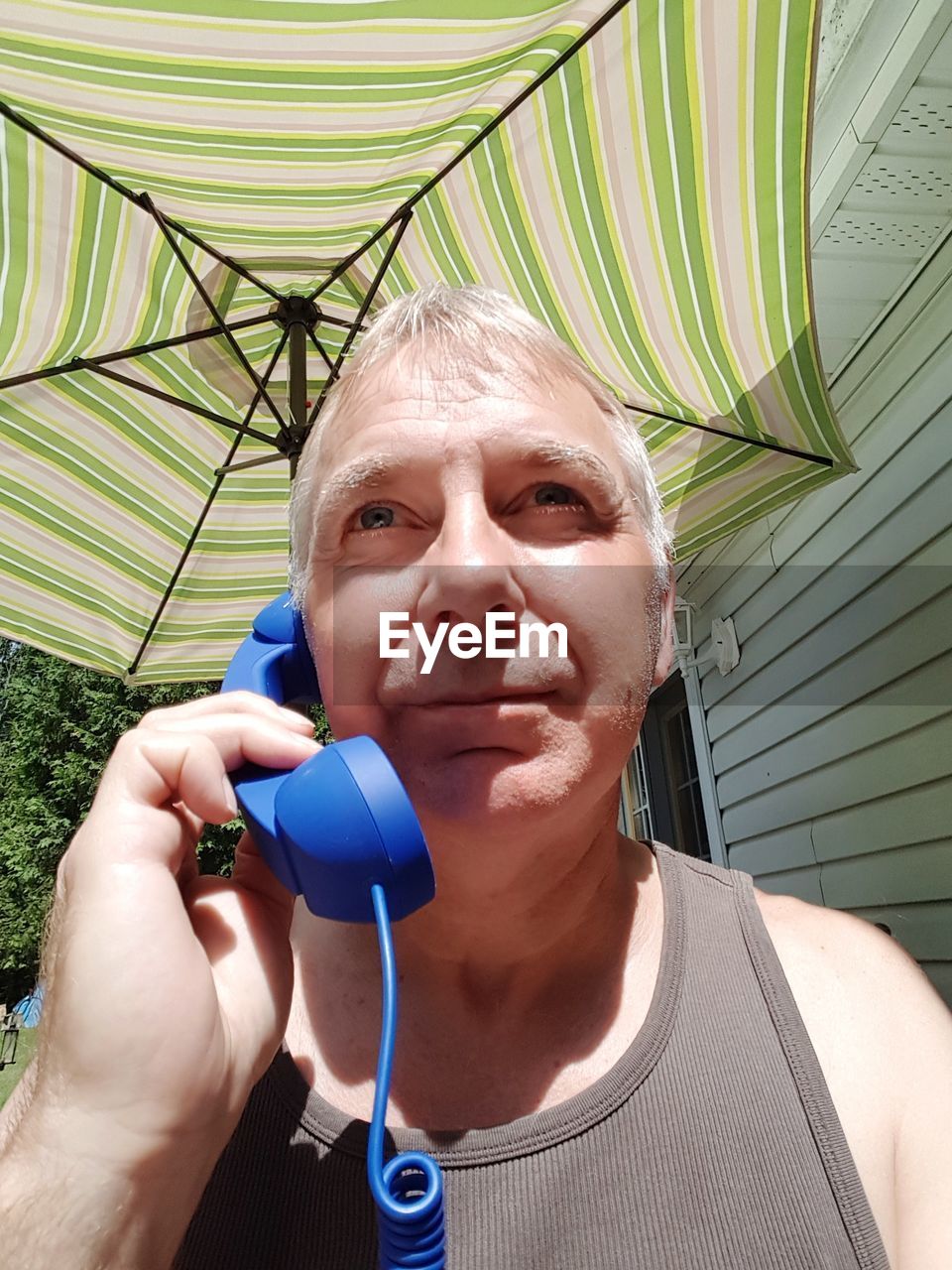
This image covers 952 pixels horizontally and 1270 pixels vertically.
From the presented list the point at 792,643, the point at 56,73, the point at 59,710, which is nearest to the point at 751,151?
the point at 56,73

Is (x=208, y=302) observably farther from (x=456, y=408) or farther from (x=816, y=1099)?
(x=816, y=1099)

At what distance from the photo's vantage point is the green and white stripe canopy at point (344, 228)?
70.8 inches

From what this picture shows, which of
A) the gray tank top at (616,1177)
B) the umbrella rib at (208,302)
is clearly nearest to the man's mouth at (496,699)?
the gray tank top at (616,1177)

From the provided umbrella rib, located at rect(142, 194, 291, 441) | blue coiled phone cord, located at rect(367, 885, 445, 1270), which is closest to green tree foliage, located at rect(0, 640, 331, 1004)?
umbrella rib, located at rect(142, 194, 291, 441)

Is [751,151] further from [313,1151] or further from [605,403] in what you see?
[313,1151]

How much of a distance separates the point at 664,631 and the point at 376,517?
0.58m

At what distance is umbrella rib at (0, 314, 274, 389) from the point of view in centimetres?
262

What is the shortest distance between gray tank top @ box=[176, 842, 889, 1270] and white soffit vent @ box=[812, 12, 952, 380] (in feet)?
10.2

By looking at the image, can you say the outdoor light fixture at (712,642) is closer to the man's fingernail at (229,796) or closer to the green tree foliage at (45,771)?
the green tree foliage at (45,771)

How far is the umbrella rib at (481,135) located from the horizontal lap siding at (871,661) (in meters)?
1.95

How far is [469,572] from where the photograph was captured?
1052 mm

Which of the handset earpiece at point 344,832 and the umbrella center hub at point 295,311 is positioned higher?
the umbrella center hub at point 295,311

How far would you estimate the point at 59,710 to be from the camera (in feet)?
27.7

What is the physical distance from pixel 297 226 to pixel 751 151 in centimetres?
134
